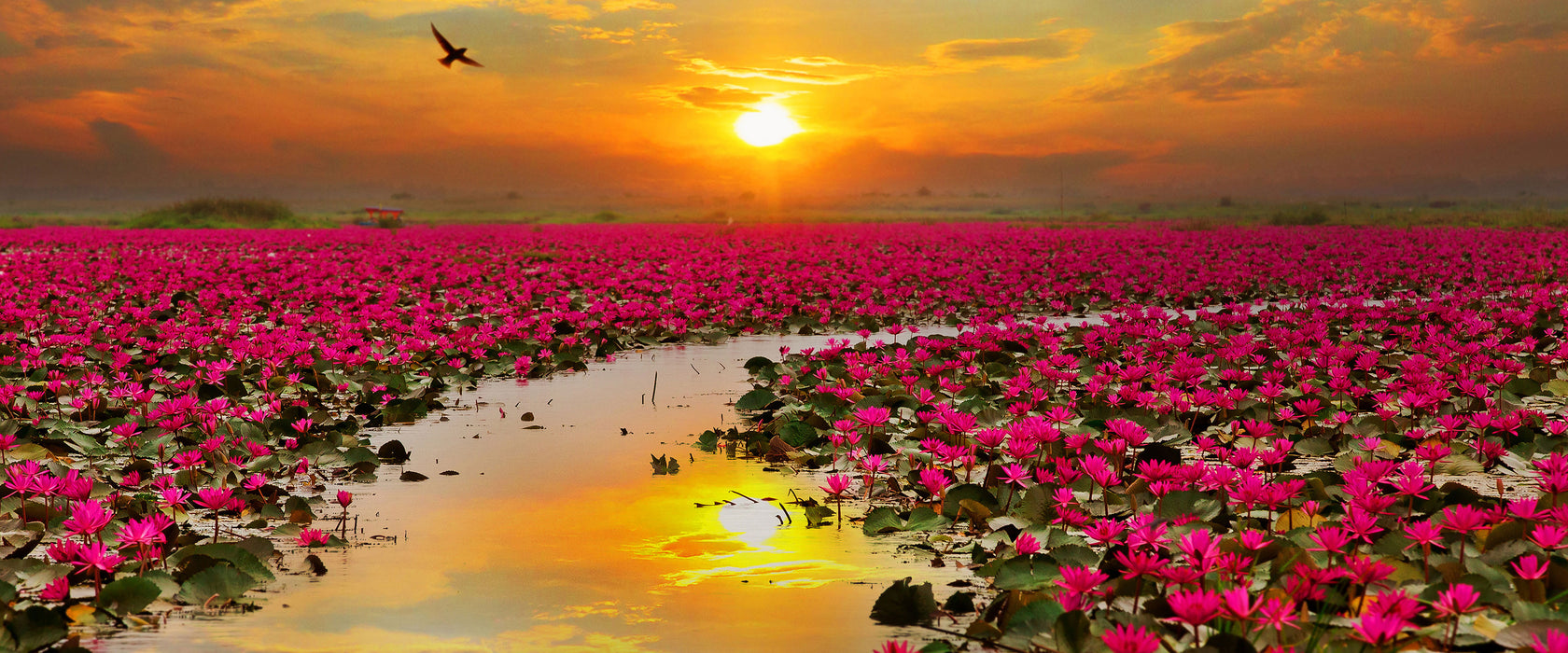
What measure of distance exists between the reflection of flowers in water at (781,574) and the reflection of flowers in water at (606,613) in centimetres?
26

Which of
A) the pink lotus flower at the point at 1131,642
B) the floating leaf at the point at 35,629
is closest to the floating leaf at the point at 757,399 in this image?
the floating leaf at the point at 35,629

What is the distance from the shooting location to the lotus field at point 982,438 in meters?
2.90

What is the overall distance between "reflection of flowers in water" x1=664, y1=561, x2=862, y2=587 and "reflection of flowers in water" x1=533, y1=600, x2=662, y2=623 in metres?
0.26

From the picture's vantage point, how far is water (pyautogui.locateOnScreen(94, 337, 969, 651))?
119 inches

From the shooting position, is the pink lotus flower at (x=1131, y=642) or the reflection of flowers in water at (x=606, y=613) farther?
the reflection of flowers in water at (x=606, y=613)

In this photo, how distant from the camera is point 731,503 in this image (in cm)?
462

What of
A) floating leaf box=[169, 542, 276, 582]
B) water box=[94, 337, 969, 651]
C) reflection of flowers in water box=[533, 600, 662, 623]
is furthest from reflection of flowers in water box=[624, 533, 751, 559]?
floating leaf box=[169, 542, 276, 582]

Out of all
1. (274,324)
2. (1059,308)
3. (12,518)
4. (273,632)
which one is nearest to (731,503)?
(273,632)

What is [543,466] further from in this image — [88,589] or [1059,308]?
[1059,308]

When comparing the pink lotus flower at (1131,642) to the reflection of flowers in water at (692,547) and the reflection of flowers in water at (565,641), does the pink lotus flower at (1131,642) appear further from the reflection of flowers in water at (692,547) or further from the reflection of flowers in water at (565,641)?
the reflection of flowers in water at (692,547)

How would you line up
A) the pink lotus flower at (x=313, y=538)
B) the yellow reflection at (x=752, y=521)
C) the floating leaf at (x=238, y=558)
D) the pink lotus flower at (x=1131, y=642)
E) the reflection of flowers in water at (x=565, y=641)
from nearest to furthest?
the pink lotus flower at (x=1131, y=642), the reflection of flowers in water at (x=565, y=641), the floating leaf at (x=238, y=558), the pink lotus flower at (x=313, y=538), the yellow reflection at (x=752, y=521)

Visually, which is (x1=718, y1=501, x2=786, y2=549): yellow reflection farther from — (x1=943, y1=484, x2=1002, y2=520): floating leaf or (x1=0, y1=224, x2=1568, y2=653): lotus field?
(x1=943, y1=484, x2=1002, y2=520): floating leaf

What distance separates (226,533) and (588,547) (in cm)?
145

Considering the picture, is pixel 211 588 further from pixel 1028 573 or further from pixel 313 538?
pixel 1028 573
